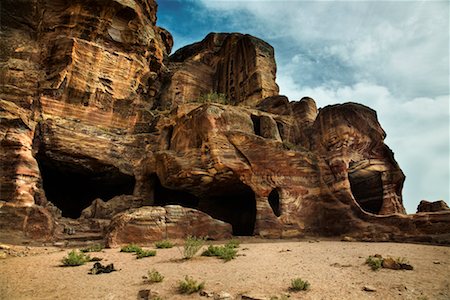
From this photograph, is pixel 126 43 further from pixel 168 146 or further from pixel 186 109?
pixel 168 146

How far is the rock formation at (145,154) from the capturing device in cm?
1352

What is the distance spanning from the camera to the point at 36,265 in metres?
8.19

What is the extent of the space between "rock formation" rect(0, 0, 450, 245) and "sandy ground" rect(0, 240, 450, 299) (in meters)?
3.76

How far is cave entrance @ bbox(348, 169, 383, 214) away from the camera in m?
17.2

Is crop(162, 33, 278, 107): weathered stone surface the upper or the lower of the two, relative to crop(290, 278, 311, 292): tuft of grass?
upper

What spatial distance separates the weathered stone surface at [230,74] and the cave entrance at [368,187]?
1495 centimetres

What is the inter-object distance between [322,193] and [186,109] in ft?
36.7

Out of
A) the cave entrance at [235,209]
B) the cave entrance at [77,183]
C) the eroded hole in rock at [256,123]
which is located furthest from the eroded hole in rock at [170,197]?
the eroded hole in rock at [256,123]

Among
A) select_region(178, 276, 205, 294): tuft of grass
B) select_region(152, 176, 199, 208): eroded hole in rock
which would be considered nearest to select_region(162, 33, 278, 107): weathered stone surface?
select_region(152, 176, 199, 208): eroded hole in rock

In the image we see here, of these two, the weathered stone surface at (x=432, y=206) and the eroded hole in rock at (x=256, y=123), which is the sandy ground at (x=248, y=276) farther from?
the eroded hole in rock at (x=256, y=123)

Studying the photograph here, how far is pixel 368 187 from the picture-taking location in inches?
691

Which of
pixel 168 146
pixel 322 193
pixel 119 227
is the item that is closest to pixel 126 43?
pixel 168 146

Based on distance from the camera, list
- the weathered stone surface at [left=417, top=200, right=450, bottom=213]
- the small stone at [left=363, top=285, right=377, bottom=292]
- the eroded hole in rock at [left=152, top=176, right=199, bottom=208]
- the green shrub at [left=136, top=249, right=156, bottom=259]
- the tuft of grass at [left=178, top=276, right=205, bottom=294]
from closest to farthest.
Result: the small stone at [left=363, top=285, right=377, bottom=292] → the tuft of grass at [left=178, top=276, right=205, bottom=294] → the green shrub at [left=136, top=249, right=156, bottom=259] → the weathered stone surface at [left=417, top=200, right=450, bottom=213] → the eroded hole in rock at [left=152, top=176, right=199, bottom=208]

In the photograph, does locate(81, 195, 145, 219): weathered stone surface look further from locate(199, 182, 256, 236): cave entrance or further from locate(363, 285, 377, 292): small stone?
locate(363, 285, 377, 292): small stone
